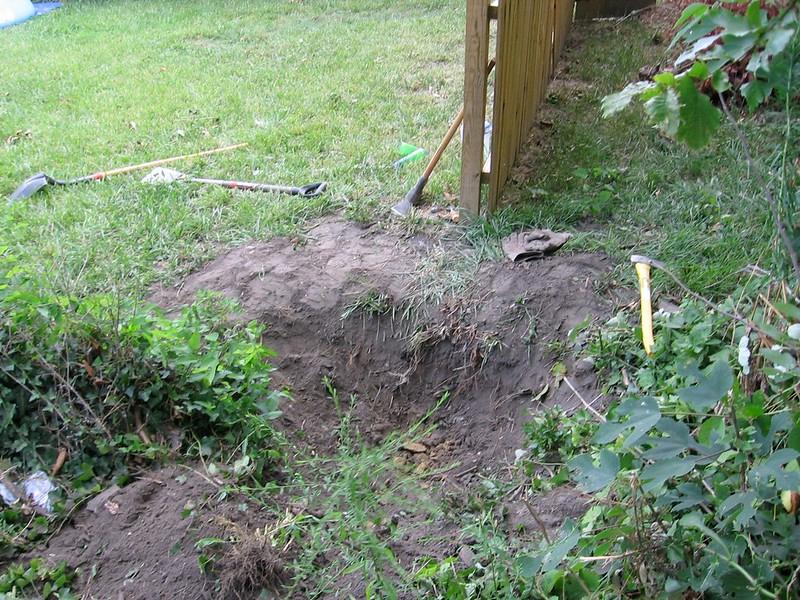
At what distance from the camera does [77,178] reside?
482 cm

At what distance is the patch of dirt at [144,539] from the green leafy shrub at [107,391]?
16 cm

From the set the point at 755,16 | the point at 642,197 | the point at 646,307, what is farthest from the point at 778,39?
the point at 642,197

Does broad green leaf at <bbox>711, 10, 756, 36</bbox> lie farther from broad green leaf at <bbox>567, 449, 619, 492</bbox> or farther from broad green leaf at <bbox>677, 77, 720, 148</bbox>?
broad green leaf at <bbox>567, 449, 619, 492</bbox>

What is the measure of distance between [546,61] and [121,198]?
3322mm

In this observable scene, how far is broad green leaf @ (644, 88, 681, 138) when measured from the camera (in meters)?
1.39

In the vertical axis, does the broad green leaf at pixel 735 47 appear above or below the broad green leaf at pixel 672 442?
above

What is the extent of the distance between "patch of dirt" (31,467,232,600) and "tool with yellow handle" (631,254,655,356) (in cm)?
171

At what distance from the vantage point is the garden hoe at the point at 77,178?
456cm

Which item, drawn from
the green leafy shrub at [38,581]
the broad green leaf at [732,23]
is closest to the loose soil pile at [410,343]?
the green leafy shrub at [38,581]

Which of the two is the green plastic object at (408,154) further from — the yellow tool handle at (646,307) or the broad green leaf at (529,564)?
the broad green leaf at (529,564)

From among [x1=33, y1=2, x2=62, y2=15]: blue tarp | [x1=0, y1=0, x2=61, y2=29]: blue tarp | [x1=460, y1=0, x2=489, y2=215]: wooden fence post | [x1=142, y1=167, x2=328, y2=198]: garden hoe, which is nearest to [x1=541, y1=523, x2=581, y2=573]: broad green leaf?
[x1=460, y1=0, x2=489, y2=215]: wooden fence post

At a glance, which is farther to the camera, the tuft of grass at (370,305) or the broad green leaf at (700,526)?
the tuft of grass at (370,305)

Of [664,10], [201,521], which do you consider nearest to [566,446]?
[201,521]

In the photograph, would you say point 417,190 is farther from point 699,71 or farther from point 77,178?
point 699,71
